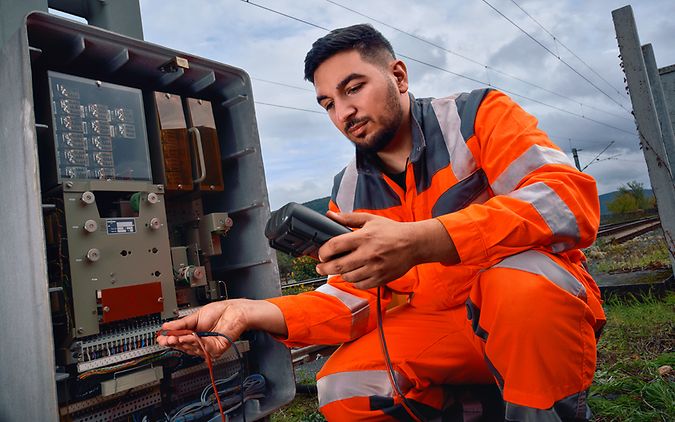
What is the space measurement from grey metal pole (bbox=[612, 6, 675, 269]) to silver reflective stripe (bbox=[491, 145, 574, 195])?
225cm

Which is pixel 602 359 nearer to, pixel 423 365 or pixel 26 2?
pixel 423 365

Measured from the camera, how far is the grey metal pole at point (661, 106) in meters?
3.34

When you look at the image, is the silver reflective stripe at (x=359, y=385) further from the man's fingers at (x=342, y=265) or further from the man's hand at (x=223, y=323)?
the man's fingers at (x=342, y=265)

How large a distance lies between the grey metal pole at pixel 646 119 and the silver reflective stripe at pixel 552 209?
7.84 feet

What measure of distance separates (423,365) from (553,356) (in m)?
0.52

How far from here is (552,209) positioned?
1257 millimetres

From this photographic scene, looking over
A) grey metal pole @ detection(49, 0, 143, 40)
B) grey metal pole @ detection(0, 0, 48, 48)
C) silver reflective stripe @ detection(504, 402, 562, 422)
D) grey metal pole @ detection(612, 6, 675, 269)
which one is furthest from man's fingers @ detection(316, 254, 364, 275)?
grey metal pole @ detection(612, 6, 675, 269)

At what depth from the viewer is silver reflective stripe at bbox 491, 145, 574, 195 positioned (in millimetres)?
1385

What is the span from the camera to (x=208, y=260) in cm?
250

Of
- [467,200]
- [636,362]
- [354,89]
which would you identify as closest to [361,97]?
[354,89]

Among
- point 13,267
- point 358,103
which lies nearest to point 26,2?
point 13,267

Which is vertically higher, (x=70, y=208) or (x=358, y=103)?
(x=358, y=103)

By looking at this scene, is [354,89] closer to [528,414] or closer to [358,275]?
[358,275]

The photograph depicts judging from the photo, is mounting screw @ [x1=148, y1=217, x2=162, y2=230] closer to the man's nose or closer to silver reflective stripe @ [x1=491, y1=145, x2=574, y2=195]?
the man's nose
